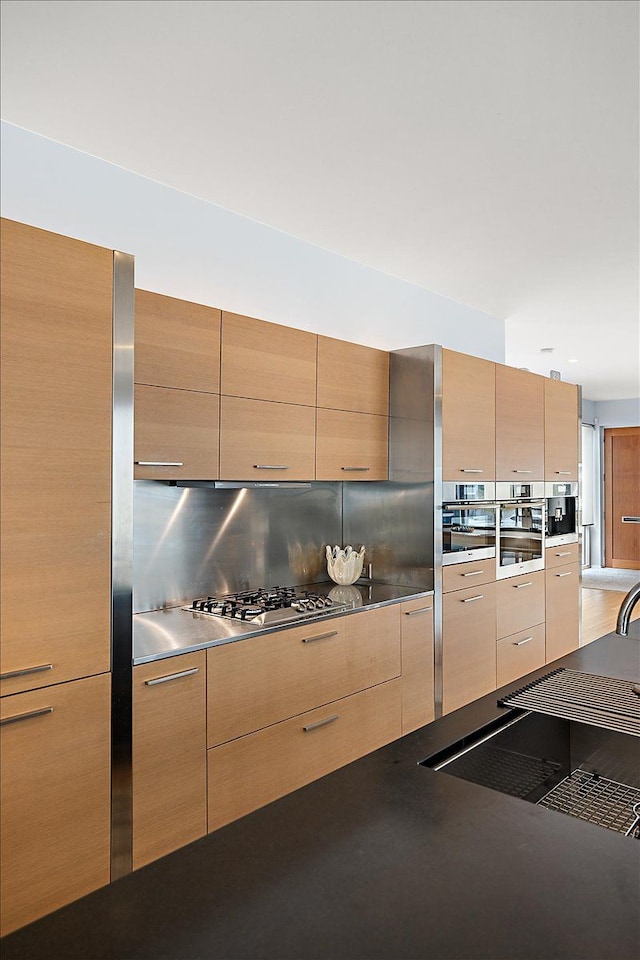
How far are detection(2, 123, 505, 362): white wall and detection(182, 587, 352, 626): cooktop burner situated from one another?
1.35 metres

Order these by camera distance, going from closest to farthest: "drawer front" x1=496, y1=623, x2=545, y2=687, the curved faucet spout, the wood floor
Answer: the curved faucet spout
"drawer front" x1=496, y1=623, x2=545, y2=687
the wood floor

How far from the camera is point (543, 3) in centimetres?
176

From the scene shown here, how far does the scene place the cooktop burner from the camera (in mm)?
2650

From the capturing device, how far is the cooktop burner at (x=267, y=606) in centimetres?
265

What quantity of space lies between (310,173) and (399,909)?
2.64 m

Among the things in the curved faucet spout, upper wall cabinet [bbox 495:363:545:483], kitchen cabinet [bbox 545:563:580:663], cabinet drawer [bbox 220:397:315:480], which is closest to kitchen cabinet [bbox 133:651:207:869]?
cabinet drawer [bbox 220:397:315:480]

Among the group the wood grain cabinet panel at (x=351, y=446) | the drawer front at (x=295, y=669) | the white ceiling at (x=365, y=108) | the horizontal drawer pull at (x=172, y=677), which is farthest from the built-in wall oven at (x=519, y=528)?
the horizontal drawer pull at (x=172, y=677)

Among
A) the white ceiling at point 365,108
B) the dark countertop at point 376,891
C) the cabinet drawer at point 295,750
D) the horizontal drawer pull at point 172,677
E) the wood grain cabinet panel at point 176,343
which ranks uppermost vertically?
the white ceiling at point 365,108

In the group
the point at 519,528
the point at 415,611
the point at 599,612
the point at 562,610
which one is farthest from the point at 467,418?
the point at 599,612

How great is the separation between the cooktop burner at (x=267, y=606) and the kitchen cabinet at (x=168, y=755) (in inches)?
15.7

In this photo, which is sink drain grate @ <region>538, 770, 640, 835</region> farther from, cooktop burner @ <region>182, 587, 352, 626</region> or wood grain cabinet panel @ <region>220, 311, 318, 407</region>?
wood grain cabinet panel @ <region>220, 311, 318, 407</region>

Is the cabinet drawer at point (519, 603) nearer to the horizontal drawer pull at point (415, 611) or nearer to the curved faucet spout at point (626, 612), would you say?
the horizontal drawer pull at point (415, 611)

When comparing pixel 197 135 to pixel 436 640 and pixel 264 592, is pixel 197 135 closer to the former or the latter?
pixel 264 592

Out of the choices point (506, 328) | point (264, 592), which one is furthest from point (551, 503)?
point (264, 592)
